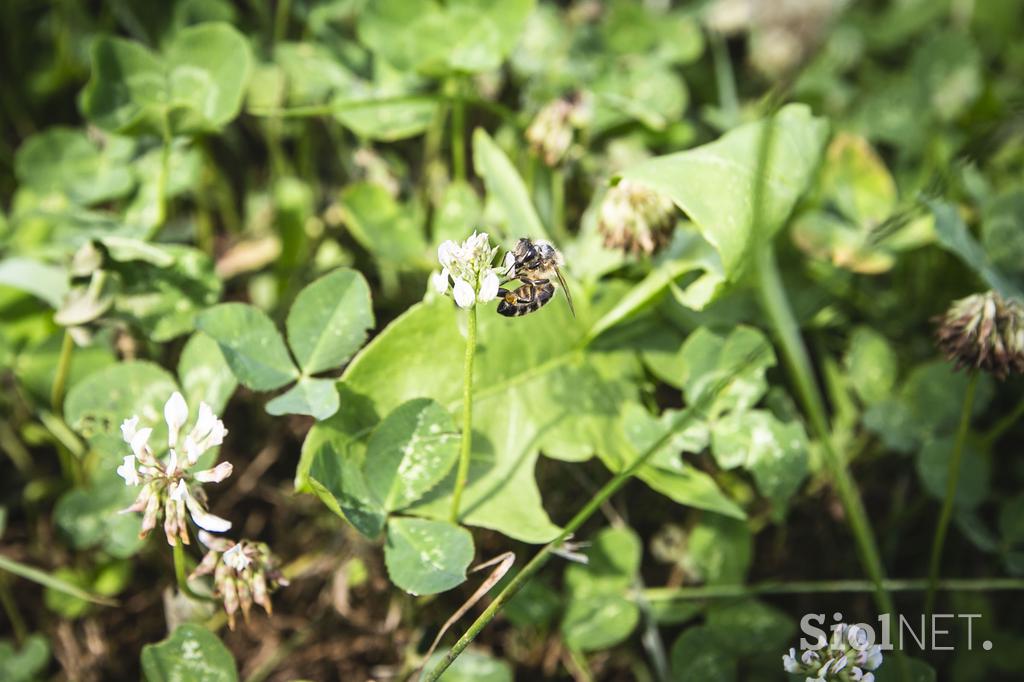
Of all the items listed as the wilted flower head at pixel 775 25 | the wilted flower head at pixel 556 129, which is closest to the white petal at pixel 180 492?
the wilted flower head at pixel 556 129

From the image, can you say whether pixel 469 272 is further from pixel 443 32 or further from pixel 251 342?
pixel 443 32

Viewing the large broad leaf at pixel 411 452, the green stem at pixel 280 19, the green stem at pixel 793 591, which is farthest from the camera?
the green stem at pixel 280 19

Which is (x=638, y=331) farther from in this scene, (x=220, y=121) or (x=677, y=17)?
(x=677, y=17)

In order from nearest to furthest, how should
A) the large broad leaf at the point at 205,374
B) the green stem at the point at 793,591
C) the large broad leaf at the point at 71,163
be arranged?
the large broad leaf at the point at 205,374 < the green stem at the point at 793,591 < the large broad leaf at the point at 71,163

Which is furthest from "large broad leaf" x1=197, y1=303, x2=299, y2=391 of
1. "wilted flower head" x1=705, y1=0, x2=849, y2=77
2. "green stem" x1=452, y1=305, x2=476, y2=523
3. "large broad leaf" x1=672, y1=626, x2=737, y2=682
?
"wilted flower head" x1=705, y1=0, x2=849, y2=77

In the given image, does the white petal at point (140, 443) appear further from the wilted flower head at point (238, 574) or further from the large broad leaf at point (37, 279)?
the large broad leaf at point (37, 279)

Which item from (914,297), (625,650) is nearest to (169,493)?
(625,650)

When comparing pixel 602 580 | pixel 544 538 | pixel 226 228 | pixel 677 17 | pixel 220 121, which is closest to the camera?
pixel 544 538

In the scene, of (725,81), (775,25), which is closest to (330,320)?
(725,81)
